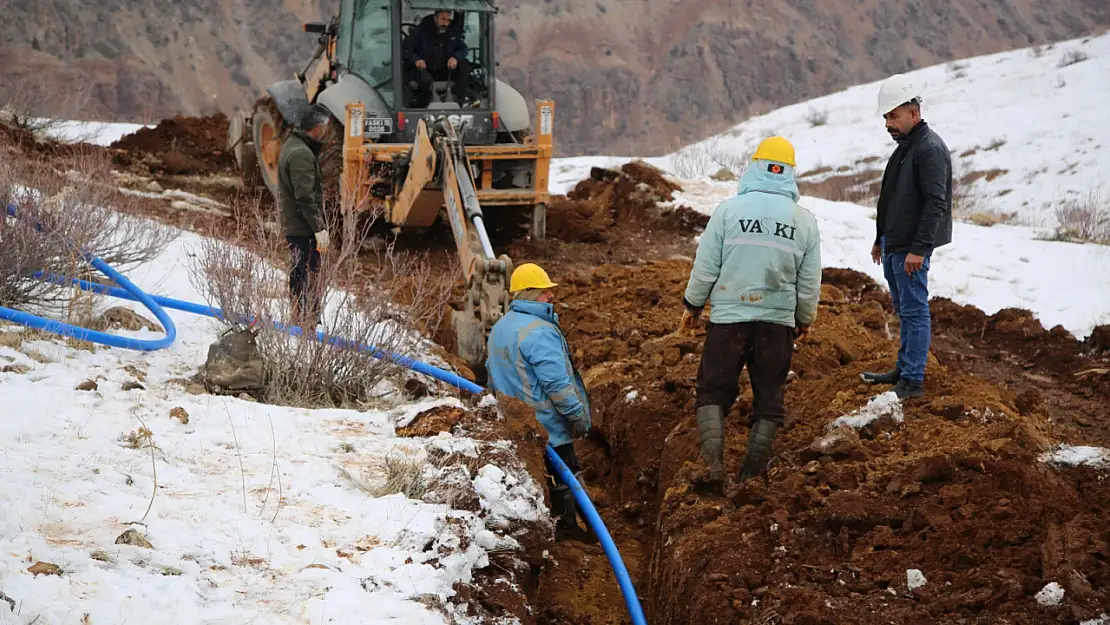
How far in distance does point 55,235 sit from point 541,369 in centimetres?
333

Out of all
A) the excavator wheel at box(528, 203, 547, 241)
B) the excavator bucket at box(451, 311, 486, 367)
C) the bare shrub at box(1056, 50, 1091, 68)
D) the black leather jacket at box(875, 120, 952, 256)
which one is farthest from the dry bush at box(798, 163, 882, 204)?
the black leather jacket at box(875, 120, 952, 256)

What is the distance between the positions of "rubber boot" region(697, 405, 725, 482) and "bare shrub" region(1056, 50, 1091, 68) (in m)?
32.5

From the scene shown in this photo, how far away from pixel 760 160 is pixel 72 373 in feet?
12.5

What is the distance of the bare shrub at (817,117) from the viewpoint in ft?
112

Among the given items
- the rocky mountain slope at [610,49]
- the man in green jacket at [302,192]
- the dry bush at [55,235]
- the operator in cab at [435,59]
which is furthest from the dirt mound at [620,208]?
the rocky mountain slope at [610,49]

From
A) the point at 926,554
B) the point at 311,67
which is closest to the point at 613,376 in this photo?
the point at 926,554

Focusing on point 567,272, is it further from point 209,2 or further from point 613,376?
point 209,2

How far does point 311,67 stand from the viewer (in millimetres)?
13648

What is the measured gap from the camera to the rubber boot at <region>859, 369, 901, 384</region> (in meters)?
6.39

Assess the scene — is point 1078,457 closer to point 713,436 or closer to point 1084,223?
point 713,436

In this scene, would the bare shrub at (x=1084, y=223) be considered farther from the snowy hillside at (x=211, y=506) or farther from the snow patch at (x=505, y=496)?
the snowy hillside at (x=211, y=506)

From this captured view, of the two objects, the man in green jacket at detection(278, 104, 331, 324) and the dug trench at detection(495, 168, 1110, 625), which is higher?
the man in green jacket at detection(278, 104, 331, 324)

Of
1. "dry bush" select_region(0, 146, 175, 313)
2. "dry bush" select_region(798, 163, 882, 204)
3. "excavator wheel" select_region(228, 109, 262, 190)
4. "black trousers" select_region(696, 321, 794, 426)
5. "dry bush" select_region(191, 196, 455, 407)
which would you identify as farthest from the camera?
"dry bush" select_region(798, 163, 882, 204)

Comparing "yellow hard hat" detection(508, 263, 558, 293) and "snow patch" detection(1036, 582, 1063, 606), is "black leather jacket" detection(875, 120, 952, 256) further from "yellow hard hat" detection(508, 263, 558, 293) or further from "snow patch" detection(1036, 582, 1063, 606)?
"snow patch" detection(1036, 582, 1063, 606)
